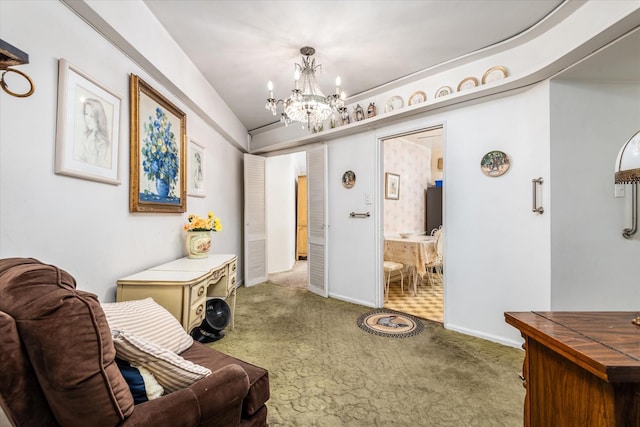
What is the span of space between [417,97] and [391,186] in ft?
6.62

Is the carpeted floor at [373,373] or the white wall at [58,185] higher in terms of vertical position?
the white wall at [58,185]

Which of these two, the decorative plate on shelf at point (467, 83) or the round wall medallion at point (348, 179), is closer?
the decorative plate on shelf at point (467, 83)

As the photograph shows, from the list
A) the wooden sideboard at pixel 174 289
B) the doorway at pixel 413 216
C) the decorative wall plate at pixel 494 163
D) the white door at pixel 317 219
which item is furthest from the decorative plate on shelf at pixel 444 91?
the wooden sideboard at pixel 174 289

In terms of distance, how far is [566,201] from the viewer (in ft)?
7.20

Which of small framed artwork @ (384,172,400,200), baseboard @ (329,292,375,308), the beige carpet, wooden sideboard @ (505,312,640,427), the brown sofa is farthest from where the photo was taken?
small framed artwork @ (384,172,400,200)

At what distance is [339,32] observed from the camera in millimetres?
2279

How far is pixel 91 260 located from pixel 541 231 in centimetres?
321

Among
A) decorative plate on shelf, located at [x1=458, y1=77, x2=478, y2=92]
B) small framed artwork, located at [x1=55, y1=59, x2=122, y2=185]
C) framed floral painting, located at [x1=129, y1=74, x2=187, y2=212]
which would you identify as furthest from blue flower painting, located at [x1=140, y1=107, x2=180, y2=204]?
decorative plate on shelf, located at [x1=458, y1=77, x2=478, y2=92]

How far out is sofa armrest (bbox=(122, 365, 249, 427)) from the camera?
87cm

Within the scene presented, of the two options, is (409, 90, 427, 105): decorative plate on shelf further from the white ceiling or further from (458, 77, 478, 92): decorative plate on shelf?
(458, 77, 478, 92): decorative plate on shelf

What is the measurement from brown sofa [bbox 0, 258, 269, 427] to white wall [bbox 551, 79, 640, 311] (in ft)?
9.01

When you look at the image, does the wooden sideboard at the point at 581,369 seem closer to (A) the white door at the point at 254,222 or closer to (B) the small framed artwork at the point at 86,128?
(B) the small framed artwork at the point at 86,128

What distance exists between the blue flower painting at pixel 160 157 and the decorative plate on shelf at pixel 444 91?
258 cm

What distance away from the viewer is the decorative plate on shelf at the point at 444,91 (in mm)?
2778
